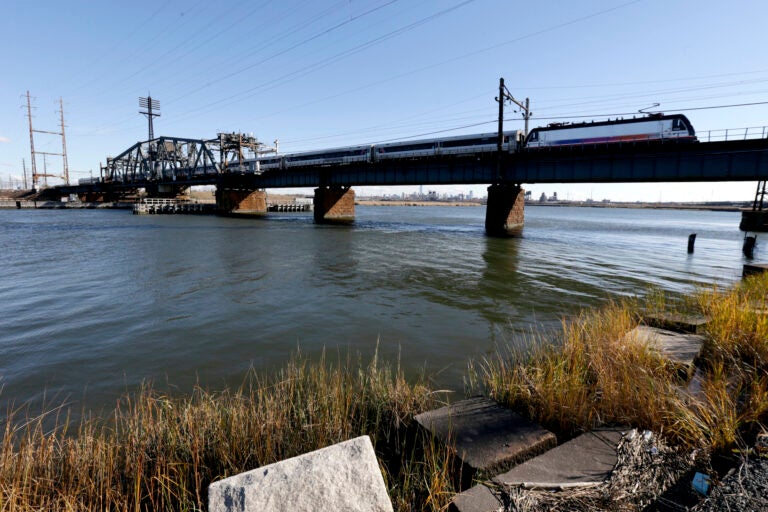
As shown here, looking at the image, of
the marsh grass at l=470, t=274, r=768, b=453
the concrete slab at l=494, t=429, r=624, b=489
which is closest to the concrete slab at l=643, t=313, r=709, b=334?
the marsh grass at l=470, t=274, r=768, b=453

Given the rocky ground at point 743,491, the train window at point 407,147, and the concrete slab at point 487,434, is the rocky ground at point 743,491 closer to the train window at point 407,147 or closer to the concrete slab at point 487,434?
the concrete slab at point 487,434

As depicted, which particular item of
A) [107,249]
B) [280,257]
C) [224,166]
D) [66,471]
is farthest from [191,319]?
[224,166]

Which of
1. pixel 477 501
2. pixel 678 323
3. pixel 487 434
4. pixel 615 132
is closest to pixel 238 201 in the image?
pixel 615 132

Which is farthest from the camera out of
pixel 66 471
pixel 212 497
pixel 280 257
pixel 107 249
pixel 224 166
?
pixel 224 166

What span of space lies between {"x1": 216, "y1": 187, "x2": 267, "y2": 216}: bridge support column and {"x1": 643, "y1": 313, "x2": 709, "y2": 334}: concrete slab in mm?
79232

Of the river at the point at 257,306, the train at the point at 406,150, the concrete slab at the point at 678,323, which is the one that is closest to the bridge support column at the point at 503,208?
the train at the point at 406,150

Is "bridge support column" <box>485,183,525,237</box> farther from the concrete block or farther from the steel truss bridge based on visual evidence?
the concrete block

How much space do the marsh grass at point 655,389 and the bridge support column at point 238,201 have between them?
79.6 meters

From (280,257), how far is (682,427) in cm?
2269

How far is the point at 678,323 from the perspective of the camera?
7746mm

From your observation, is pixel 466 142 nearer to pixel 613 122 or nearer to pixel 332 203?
pixel 613 122

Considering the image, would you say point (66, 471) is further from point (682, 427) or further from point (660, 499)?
point (682, 427)

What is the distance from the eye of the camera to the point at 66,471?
141 inches

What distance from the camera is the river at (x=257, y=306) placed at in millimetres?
7855
